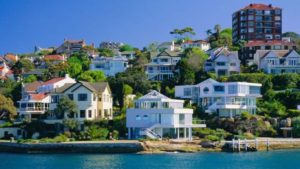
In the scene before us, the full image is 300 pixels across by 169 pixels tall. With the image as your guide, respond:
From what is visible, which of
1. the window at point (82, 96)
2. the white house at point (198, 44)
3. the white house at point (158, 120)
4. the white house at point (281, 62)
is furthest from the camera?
the white house at point (198, 44)

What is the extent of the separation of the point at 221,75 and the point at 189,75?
21.7 ft

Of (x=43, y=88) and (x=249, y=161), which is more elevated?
(x=43, y=88)

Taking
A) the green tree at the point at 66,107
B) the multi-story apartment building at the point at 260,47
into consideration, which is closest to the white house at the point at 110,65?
the multi-story apartment building at the point at 260,47

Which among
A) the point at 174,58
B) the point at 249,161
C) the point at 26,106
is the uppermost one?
the point at 174,58

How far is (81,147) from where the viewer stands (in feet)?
199

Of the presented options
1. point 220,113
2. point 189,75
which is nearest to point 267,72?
point 189,75

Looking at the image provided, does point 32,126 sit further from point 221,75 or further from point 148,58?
point 148,58

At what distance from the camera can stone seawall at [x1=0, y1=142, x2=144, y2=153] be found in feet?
196

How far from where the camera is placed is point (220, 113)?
72.4m

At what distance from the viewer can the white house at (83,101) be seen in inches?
2790

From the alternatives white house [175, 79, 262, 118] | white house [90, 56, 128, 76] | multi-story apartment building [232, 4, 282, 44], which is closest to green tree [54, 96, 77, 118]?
white house [175, 79, 262, 118]

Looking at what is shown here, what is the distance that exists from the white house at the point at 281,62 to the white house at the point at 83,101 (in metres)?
28.4

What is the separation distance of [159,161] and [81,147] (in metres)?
11.3

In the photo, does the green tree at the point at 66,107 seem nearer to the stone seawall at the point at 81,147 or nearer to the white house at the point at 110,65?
the stone seawall at the point at 81,147
